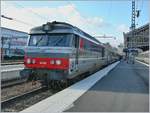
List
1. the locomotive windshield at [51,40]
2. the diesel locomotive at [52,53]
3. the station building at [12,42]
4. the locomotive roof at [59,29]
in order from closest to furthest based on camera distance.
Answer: the diesel locomotive at [52,53]
the locomotive windshield at [51,40]
the locomotive roof at [59,29]
the station building at [12,42]

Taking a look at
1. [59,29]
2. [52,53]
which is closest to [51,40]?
[59,29]

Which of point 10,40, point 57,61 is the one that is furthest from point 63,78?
point 10,40

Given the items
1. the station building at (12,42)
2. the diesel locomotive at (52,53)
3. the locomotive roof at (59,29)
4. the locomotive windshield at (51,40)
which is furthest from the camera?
the station building at (12,42)

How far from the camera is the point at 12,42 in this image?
189ft

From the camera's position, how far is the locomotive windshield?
46.3 ft

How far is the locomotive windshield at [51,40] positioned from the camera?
46.3ft

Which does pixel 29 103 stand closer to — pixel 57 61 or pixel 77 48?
pixel 57 61

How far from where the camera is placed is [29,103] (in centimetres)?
1091

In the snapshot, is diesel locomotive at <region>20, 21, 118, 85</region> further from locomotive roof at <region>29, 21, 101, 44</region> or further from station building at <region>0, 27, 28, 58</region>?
station building at <region>0, 27, 28, 58</region>

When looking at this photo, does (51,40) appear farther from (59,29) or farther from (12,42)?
(12,42)

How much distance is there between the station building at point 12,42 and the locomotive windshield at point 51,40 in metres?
38.6

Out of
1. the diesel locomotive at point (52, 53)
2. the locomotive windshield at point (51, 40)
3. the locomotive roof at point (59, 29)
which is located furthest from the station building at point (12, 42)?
the diesel locomotive at point (52, 53)

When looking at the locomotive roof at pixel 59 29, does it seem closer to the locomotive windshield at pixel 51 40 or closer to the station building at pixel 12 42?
the locomotive windshield at pixel 51 40

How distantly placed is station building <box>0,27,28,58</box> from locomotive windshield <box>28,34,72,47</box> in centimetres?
3863
